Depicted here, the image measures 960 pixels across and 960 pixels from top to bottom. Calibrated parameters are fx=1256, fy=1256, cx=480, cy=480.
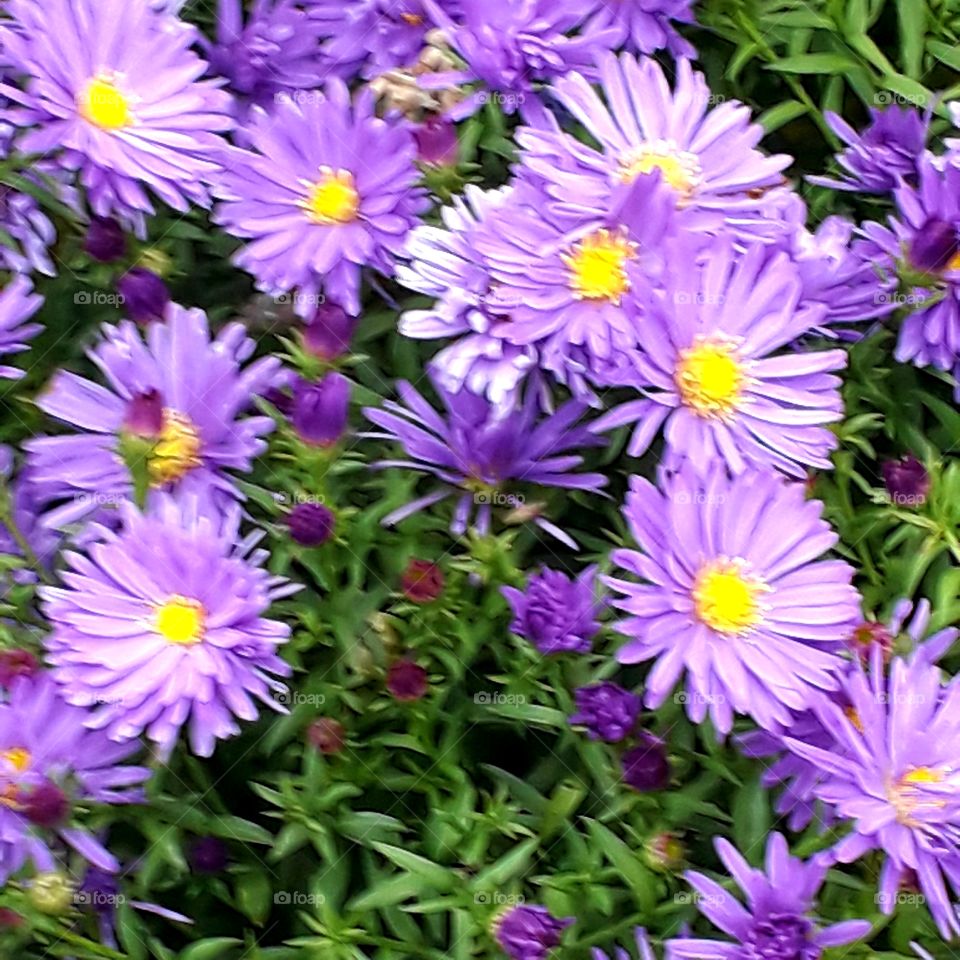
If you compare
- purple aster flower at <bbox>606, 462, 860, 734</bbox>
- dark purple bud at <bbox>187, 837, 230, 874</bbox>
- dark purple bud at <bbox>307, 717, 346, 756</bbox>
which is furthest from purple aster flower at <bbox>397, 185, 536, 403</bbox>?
dark purple bud at <bbox>187, 837, 230, 874</bbox>

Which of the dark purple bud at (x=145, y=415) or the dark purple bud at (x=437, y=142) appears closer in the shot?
the dark purple bud at (x=145, y=415)

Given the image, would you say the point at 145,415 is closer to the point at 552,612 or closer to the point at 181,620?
the point at 181,620

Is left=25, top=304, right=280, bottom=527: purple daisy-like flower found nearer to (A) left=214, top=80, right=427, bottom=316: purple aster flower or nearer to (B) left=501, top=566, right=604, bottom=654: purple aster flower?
(A) left=214, top=80, right=427, bottom=316: purple aster flower

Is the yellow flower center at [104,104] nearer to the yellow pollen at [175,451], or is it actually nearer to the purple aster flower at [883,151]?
the yellow pollen at [175,451]

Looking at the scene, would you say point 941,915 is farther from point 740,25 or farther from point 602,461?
point 740,25

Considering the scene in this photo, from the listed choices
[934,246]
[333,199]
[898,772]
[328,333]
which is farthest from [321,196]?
[898,772]

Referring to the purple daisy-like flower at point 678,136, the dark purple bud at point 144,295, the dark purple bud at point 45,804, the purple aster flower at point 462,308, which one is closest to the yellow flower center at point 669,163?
the purple daisy-like flower at point 678,136

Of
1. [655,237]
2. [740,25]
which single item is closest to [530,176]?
[655,237]
